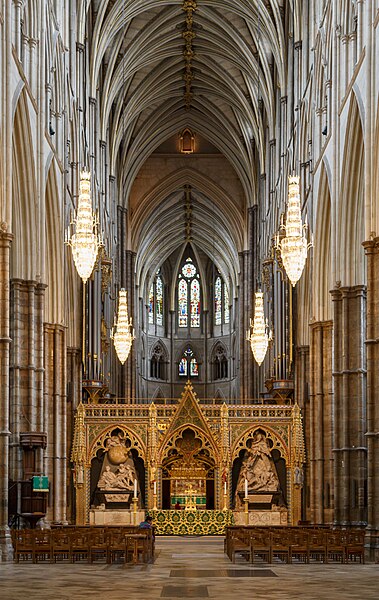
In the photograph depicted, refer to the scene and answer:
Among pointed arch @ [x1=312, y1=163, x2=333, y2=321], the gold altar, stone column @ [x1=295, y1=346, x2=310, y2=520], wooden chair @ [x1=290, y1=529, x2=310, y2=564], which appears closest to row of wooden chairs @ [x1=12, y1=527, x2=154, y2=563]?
wooden chair @ [x1=290, y1=529, x2=310, y2=564]

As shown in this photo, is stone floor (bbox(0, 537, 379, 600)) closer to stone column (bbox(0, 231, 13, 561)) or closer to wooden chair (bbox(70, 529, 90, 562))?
wooden chair (bbox(70, 529, 90, 562))

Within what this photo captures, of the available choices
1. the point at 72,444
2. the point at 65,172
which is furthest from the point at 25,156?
the point at 72,444

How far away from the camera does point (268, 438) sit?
1553 inches

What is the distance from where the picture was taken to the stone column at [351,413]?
29016 mm

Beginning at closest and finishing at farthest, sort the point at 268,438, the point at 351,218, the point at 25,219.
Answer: the point at 25,219, the point at 351,218, the point at 268,438

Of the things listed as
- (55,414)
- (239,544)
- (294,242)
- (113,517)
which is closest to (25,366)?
(55,414)

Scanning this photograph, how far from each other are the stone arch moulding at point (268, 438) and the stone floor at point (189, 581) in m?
14.6

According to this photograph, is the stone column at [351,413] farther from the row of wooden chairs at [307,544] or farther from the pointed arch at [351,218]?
the row of wooden chairs at [307,544]

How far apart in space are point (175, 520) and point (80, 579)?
19.5 m

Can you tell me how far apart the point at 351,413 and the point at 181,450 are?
12041mm

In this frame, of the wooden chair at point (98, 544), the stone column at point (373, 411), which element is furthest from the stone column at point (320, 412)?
the wooden chair at point (98, 544)

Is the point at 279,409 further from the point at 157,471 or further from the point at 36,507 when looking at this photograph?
the point at 36,507

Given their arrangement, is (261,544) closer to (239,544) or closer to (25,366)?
(239,544)

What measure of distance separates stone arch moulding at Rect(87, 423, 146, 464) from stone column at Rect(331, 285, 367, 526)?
35.6 feet
